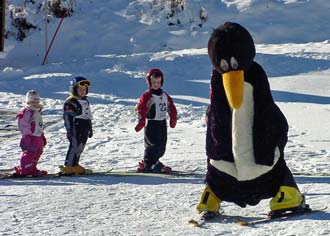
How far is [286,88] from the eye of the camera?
14.3m

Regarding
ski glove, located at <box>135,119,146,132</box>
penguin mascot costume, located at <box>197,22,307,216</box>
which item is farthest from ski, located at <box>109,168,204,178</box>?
penguin mascot costume, located at <box>197,22,307,216</box>

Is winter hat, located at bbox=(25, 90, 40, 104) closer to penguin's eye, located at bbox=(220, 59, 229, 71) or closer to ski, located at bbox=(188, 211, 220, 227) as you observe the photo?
ski, located at bbox=(188, 211, 220, 227)

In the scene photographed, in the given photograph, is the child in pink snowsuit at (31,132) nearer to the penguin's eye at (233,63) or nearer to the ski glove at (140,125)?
the ski glove at (140,125)

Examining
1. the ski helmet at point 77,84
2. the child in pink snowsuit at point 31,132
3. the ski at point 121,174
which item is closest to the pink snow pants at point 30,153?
the child in pink snowsuit at point 31,132

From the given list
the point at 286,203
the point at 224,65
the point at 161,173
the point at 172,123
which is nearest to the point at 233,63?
the point at 224,65

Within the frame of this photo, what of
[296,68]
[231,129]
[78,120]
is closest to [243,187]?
[231,129]

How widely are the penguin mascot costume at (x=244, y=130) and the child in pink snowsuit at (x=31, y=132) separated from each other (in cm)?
335

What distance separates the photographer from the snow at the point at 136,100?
5961mm

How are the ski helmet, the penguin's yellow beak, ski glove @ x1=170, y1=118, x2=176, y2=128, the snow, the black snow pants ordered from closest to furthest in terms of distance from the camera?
the penguin's yellow beak → the snow → the ski helmet → the black snow pants → ski glove @ x1=170, y1=118, x2=176, y2=128

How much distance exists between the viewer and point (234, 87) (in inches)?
215

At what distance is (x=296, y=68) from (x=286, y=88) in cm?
147

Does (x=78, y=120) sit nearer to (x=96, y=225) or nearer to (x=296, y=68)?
(x=96, y=225)

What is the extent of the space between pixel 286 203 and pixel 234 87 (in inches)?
37.5

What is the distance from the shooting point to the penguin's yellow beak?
5.45 m
